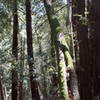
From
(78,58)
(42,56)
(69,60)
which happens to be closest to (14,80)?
(42,56)

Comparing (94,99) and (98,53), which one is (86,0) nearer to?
(98,53)

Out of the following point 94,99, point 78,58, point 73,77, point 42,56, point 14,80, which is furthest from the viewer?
point 42,56

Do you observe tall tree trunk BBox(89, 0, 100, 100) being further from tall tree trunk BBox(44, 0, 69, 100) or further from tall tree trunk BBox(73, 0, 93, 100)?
tall tree trunk BBox(44, 0, 69, 100)

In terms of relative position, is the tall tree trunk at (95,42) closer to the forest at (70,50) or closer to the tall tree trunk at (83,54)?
the forest at (70,50)

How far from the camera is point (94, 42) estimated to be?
9.16 metres

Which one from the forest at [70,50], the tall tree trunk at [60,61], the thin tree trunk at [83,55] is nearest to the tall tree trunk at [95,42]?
the forest at [70,50]

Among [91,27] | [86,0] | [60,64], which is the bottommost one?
[60,64]

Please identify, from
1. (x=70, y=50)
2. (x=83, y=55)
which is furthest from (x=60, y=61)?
(x=83, y=55)

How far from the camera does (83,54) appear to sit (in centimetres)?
923

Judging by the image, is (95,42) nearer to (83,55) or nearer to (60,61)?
(83,55)

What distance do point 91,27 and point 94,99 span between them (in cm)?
220

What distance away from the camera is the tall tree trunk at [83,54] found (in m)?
8.86

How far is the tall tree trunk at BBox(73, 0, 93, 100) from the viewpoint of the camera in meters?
8.86

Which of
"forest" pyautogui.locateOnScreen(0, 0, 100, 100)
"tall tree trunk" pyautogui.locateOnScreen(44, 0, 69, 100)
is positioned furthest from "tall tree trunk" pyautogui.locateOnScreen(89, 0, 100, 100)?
"tall tree trunk" pyautogui.locateOnScreen(44, 0, 69, 100)
